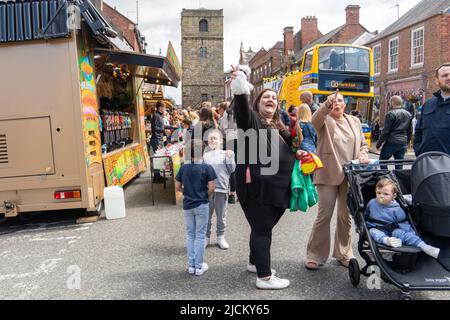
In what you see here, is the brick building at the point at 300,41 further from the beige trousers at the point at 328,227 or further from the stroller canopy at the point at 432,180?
the stroller canopy at the point at 432,180

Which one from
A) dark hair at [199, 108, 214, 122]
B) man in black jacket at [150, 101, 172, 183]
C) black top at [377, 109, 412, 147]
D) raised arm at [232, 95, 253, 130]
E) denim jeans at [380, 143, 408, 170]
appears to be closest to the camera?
raised arm at [232, 95, 253, 130]

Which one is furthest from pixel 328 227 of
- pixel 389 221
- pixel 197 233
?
pixel 197 233

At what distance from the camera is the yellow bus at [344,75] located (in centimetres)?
1337

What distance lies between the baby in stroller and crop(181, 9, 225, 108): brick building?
57427 mm

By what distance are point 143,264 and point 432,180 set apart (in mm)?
3136

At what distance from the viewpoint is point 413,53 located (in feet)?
67.3

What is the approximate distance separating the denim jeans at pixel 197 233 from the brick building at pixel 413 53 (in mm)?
18421

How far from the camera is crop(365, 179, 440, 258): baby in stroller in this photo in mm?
3189

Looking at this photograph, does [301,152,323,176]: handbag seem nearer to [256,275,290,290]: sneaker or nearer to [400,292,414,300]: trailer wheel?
[256,275,290,290]: sneaker

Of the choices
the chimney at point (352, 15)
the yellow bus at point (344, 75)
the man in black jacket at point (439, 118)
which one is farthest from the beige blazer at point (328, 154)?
the chimney at point (352, 15)

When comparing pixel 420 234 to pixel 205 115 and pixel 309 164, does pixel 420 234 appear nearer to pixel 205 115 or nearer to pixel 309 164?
pixel 309 164

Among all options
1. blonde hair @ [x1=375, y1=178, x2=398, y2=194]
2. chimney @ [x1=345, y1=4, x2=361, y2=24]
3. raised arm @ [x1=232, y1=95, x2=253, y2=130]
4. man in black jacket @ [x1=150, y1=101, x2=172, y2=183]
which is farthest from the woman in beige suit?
chimney @ [x1=345, y1=4, x2=361, y2=24]

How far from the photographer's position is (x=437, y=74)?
396cm
